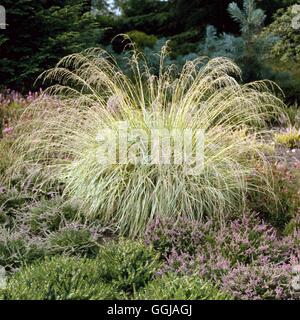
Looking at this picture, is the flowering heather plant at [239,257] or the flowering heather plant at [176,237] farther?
the flowering heather plant at [176,237]

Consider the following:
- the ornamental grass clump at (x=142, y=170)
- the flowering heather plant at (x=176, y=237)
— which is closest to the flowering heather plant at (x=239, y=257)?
the flowering heather plant at (x=176, y=237)

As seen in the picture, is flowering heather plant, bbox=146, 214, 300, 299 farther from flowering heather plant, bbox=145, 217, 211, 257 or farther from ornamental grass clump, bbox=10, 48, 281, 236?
ornamental grass clump, bbox=10, 48, 281, 236

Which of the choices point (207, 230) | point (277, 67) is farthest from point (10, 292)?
point (277, 67)

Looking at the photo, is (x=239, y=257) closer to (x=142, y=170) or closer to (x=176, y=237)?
(x=176, y=237)

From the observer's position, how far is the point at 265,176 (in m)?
4.28

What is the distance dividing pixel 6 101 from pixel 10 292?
14.2ft

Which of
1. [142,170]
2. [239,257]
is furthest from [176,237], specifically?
[142,170]

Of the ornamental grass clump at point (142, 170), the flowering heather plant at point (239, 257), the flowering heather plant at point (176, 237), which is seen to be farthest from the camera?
the ornamental grass clump at point (142, 170)

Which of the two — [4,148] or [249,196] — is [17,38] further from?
[249,196]

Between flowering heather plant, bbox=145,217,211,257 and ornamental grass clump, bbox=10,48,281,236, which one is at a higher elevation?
ornamental grass clump, bbox=10,48,281,236

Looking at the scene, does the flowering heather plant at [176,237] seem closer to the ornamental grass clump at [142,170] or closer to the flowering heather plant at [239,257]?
the flowering heather plant at [239,257]

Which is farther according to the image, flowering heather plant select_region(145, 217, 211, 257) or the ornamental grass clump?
the ornamental grass clump

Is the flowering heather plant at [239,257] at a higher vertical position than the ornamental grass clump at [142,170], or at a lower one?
lower

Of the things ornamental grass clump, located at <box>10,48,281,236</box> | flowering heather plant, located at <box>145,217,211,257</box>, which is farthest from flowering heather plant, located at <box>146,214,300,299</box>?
ornamental grass clump, located at <box>10,48,281,236</box>
